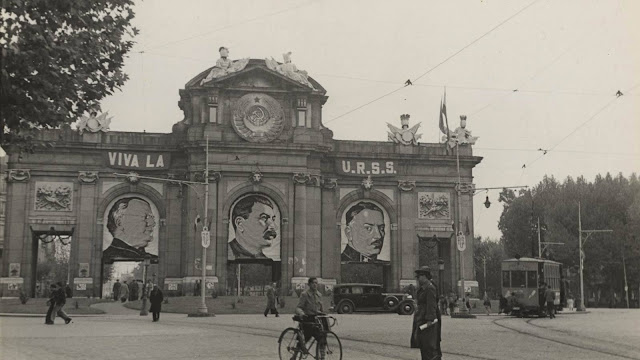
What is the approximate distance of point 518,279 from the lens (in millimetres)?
45688

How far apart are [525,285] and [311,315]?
1270 inches

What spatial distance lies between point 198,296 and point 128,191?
10534mm

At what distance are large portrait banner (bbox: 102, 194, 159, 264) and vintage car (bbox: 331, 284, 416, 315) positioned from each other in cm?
1864

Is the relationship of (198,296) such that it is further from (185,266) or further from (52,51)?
(52,51)

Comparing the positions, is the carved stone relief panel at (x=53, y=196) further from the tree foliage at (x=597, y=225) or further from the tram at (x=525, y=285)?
the tree foliage at (x=597, y=225)

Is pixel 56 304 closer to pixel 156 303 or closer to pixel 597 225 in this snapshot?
pixel 156 303

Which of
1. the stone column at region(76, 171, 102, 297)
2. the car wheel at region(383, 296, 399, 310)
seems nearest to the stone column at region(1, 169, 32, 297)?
the stone column at region(76, 171, 102, 297)

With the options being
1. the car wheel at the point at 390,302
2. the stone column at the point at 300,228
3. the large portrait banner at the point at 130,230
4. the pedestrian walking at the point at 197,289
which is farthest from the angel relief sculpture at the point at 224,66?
the car wheel at the point at 390,302

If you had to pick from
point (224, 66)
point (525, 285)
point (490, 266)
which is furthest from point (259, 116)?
point (490, 266)

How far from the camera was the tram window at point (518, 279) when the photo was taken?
4550cm

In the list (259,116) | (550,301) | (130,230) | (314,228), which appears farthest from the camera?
(314,228)

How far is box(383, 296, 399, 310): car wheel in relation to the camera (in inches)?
1773

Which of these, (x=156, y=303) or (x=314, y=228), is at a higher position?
(x=314, y=228)

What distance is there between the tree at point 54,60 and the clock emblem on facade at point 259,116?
42825 mm
